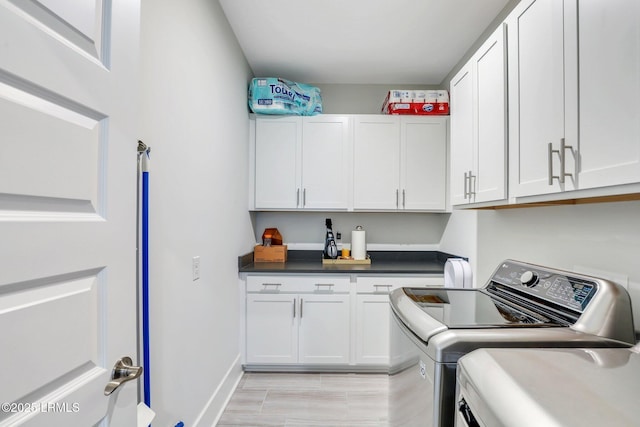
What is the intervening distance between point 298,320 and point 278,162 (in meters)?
1.35

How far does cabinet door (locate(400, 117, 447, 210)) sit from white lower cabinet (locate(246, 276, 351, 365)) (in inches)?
38.5

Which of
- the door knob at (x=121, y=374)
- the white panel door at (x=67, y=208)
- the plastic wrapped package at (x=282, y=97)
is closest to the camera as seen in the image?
the white panel door at (x=67, y=208)

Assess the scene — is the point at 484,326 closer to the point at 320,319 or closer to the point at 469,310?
the point at 469,310

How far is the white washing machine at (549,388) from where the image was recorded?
563 mm

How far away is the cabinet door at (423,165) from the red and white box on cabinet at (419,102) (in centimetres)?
9

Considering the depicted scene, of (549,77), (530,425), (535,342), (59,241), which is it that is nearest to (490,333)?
(535,342)

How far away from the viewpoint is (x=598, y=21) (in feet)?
3.17

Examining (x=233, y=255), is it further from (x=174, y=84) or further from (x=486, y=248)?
Result: (x=486, y=248)

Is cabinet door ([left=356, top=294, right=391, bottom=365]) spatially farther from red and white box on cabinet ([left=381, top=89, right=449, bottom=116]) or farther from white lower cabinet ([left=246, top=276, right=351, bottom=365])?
red and white box on cabinet ([left=381, top=89, right=449, bottom=116])

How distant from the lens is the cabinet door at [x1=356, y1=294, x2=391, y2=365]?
265 cm

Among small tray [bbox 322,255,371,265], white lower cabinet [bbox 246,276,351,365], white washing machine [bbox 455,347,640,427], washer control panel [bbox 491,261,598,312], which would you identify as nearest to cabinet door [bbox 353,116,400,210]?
small tray [bbox 322,255,371,265]

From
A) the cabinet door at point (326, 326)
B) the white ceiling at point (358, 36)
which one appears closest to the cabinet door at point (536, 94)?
the white ceiling at point (358, 36)

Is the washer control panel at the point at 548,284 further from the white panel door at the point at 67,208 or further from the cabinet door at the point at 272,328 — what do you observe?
the cabinet door at the point at 272,328

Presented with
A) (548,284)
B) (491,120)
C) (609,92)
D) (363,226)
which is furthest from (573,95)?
(363,226)
